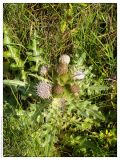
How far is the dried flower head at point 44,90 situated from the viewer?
2.24 metres

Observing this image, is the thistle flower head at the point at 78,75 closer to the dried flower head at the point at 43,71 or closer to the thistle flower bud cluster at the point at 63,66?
the thistle flower bud cluster at the point at 63,66

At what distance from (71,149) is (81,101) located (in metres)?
0.30

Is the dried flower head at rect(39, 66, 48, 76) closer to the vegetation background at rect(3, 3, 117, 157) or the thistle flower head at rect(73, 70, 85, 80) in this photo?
the vegetation background at rect(3, 3, 117, 157)

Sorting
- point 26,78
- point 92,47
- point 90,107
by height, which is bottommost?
point 90,107

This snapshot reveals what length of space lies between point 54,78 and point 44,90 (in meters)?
0.10

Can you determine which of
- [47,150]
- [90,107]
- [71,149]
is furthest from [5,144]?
[90,107]

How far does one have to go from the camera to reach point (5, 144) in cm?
229

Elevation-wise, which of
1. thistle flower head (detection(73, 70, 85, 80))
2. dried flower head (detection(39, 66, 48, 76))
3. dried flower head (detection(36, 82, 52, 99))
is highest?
dried flower head (detection(39, 66, 48, 76))

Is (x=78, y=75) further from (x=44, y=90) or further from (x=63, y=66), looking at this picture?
(x=44, y=90)

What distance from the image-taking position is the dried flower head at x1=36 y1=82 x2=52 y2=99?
2236 millimetres

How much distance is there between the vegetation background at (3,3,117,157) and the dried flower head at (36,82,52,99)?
0.13ft

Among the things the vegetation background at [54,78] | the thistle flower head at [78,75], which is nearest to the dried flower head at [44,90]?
the vegetation background at [54,78]

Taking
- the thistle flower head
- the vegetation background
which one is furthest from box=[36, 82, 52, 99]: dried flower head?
the thistle flower head

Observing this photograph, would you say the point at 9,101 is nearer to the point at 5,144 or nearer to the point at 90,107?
the point at 5,144
